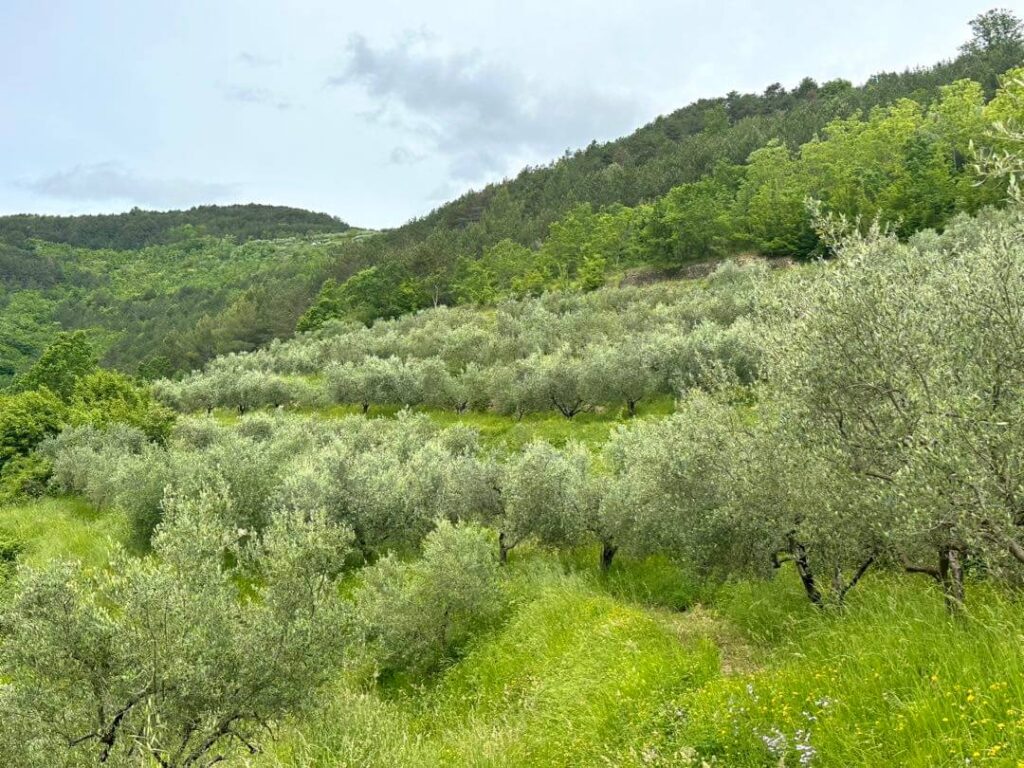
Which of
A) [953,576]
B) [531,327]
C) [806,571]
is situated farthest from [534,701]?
[531,327]

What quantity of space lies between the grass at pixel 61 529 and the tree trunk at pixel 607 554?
1704 cm

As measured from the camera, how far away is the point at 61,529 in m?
27.0

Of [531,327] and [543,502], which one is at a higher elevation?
[531,327]

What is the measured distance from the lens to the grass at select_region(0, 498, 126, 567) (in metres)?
23.2

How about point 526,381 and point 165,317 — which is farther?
point 165,317

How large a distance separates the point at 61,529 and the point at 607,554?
84.9ft

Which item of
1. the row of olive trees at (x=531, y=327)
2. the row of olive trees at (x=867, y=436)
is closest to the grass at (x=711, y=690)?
the row of olive trees at (x=867, y=436)

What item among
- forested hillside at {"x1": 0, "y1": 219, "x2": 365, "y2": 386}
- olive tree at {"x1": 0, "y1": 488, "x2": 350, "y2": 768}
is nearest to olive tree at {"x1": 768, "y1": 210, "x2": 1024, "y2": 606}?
olive tree at {"x1": 0, "y1": 488, "x2": 350, "y2": 768}

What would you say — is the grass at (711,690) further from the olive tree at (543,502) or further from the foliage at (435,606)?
the olive tree at (543,502)

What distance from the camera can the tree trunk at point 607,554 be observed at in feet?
55.6

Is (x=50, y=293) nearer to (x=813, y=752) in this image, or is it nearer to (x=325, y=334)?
(x=325, y=334)

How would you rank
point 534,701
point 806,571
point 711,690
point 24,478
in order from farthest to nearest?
point 24,478, point 806,571, point 534,701, point 711,690

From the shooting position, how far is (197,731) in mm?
8891

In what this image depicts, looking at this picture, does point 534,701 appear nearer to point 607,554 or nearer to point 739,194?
point 607,554
